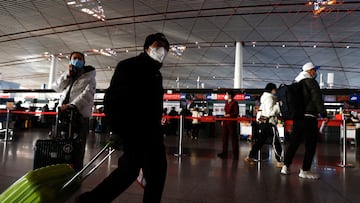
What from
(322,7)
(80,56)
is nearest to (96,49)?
(322,7)

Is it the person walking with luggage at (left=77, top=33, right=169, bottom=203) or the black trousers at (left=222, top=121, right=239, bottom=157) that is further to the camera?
the black trousers at (left=222, top=121, right=239, bottom=157)

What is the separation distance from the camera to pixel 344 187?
11.2ft

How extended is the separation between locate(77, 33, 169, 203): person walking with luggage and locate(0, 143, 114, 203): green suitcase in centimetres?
17

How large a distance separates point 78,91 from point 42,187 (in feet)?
4.45

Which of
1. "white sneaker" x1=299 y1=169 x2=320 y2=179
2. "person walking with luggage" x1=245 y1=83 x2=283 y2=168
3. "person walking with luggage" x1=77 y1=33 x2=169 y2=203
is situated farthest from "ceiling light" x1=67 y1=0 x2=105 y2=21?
"person walking with luggage" x1=77 y1=33 x2=169 y2=203

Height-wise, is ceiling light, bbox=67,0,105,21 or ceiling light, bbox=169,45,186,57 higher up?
ceiling light, bbox=67,0,105,21

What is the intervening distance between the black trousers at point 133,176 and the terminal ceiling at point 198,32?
11250 millimetres

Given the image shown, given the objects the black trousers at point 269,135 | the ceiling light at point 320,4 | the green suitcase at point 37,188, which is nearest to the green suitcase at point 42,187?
the green suitcase at point 37,188

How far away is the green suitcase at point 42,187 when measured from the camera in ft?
5.31

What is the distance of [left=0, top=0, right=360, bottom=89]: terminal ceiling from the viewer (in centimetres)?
1232

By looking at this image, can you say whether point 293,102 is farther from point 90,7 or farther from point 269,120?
point 90,7

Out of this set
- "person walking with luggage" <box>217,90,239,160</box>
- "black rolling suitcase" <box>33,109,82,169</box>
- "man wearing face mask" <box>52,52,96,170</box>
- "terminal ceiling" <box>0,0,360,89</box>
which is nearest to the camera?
"black rolling suitcase" <box>33,109,82,169</box>

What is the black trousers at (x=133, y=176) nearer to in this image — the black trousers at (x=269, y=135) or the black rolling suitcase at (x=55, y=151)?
the black rolling suitcase at (x=55, y=151)

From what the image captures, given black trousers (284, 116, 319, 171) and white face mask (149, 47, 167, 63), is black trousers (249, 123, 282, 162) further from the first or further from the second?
white face mask (149, 47, 167, 63)
